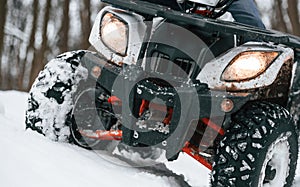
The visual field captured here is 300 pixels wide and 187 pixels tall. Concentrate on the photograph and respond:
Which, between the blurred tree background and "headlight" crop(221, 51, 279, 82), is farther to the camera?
the blurred tree background

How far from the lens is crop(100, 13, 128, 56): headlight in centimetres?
312

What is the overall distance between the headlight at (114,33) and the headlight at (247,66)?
0.65 m

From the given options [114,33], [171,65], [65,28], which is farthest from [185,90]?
[65,28]

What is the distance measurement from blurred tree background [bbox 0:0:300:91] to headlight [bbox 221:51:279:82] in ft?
31.5

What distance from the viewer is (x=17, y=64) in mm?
19172

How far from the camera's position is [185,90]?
2736 millimetres

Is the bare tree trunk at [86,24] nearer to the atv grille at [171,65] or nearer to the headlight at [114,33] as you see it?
the headlight at [114,33]

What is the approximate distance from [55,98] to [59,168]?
836mm

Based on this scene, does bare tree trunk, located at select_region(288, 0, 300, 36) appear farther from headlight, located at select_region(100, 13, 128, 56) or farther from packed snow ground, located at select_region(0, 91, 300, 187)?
headlight, located at select_region(100, 13, 128, 56)

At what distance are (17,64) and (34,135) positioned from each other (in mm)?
16520

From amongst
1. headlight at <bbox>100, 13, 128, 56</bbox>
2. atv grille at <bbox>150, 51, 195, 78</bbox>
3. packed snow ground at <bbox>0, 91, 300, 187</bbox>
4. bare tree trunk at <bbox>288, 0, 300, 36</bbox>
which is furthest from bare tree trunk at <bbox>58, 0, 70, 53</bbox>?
atv grille at <bbox>150, 51, 195, 78</bbox>

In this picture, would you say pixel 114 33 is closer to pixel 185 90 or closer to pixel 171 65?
pixel 171 65

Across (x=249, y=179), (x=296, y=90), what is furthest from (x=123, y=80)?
(x=296, y=90)

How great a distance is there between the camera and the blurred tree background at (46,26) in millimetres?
13008
